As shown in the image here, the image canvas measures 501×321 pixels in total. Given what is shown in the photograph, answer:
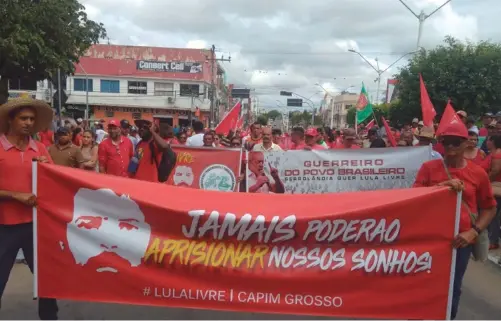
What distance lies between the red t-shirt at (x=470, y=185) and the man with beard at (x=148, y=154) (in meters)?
3.52

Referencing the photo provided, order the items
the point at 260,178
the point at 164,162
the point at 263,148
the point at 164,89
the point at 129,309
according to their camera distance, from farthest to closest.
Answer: the point at 164,89 → the point at 263,148 → the point at 260,178 → the point at 164,162 → the point at 129,309

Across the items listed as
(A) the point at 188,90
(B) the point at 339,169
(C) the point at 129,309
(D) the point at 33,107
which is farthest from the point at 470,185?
(A) the point at 188,90

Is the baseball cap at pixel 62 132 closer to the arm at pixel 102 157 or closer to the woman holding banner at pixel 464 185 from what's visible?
the arm at pixel 102 157

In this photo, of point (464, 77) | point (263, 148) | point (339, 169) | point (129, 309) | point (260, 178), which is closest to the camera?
point (129, 309)

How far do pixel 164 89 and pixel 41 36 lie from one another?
37658 mm

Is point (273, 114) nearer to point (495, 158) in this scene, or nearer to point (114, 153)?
point (114, 153)

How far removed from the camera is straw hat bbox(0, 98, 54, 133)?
360 centimetres

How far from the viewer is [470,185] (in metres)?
3.53

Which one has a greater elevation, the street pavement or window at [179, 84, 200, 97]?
window at [179, 84, 200, 97]

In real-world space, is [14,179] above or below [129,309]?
above

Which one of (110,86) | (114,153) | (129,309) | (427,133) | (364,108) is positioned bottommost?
(129,309)

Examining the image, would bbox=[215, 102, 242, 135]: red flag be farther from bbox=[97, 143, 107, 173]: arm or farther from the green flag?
the green flag

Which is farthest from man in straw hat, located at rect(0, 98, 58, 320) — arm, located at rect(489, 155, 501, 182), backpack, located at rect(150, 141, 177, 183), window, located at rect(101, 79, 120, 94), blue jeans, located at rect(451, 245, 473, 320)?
window, located at rect(101, 79, 120, 94)

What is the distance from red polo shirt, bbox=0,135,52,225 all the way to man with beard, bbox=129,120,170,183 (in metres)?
2.73
